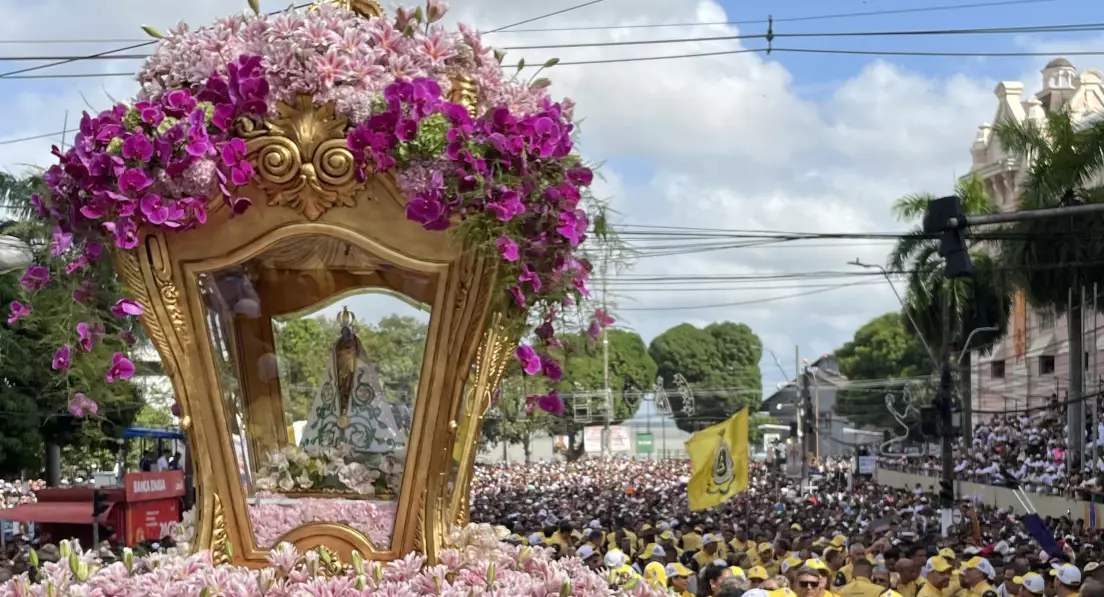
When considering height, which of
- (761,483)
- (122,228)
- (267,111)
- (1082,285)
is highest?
(1082,285)

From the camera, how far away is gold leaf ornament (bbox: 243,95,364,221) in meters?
4.88

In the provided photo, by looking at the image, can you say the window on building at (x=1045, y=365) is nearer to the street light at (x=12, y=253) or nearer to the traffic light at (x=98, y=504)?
the traffic light at (x=98, y=504)

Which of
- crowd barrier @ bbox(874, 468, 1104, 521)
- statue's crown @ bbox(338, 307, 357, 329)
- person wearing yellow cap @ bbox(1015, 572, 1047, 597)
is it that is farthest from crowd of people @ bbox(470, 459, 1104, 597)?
statue's crown @ bbox(338, 307, 357, 329)

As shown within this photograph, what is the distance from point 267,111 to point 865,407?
74.9 m

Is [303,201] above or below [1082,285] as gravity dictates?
below

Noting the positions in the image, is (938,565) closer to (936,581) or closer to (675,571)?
(936,581)

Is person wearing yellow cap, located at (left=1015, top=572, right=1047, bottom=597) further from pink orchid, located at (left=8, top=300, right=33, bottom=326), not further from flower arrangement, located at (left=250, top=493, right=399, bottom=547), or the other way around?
pink orchid, located at (left=8, top=300, right=33, bottom=326)

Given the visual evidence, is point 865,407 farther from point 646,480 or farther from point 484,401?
point 484,401

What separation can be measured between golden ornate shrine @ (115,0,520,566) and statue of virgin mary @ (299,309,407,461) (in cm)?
10

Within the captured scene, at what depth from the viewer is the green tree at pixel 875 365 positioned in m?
76.4

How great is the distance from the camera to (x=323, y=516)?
16.6 feet

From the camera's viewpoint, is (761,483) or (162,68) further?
(761,483)

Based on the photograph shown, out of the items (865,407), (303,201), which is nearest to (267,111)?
(303,201)

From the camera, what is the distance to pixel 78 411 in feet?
17.8
